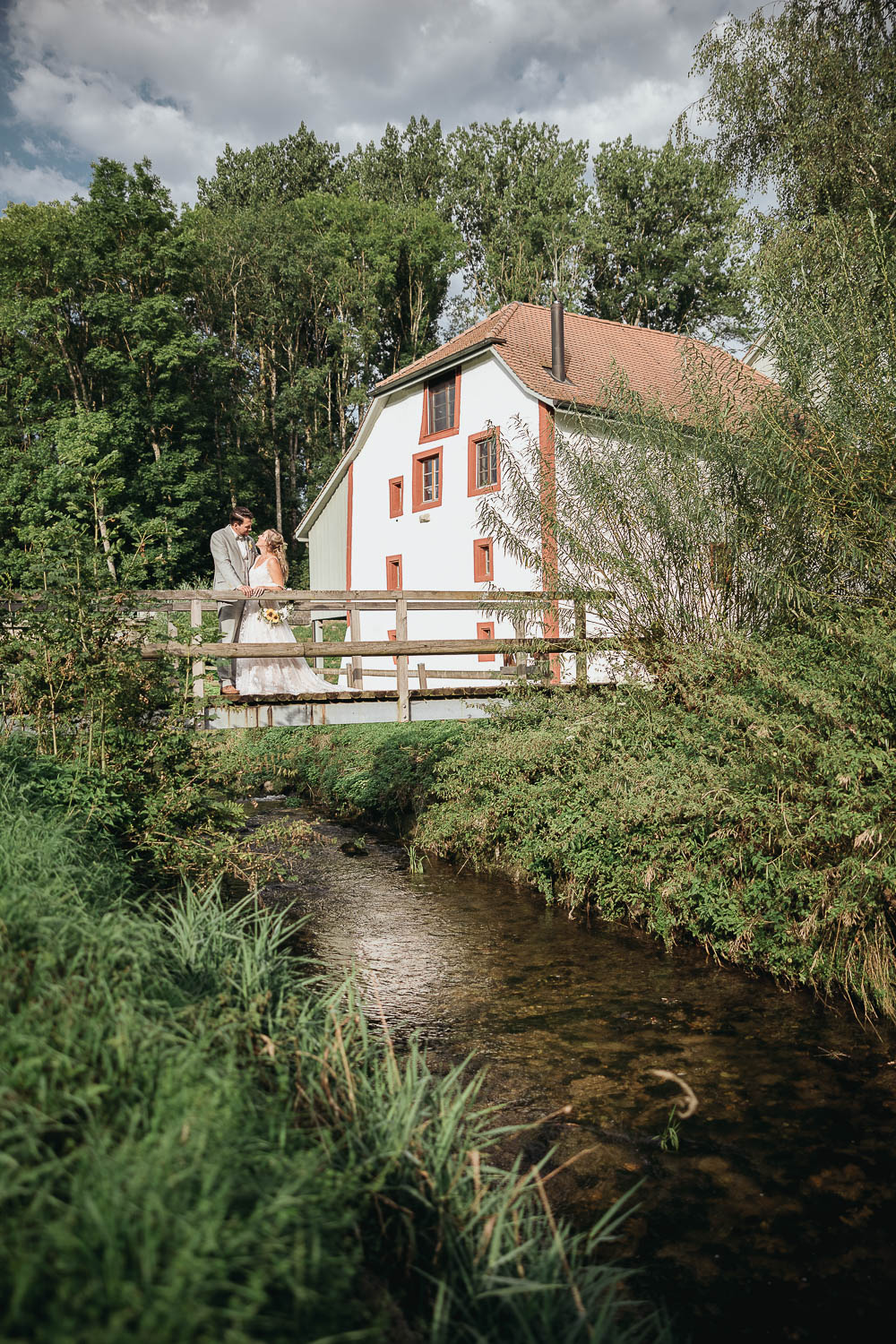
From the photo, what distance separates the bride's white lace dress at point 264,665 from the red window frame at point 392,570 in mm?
14597

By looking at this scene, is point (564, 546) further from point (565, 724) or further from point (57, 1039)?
point (57, 1039)

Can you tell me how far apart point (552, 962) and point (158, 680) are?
297 cm

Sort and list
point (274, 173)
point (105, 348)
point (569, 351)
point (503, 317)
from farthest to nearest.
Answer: point (274, 173) → point (105, 348) → point (503, 317) → point (569, 351)

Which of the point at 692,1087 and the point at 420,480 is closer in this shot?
the point at 692,1087

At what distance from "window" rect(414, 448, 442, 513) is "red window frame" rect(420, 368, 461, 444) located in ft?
1.30

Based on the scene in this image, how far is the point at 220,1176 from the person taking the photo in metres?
1.99

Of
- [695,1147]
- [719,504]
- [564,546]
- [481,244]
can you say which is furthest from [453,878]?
[481,244]

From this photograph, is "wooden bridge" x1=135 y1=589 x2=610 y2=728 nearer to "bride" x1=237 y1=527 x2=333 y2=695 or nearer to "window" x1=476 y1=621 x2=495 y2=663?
"bride" x1=237 y1=527 x2=333 y2=695

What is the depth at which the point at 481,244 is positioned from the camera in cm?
4725

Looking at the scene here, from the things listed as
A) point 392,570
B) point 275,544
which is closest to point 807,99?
point 275,544

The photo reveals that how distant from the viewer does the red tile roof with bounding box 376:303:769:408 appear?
70.9 ft

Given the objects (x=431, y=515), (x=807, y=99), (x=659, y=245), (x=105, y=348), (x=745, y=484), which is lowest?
(x=745, y=484)

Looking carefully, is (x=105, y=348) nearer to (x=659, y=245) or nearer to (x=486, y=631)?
(x=486, y=631)

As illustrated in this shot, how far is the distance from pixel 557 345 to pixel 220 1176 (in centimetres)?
2188
